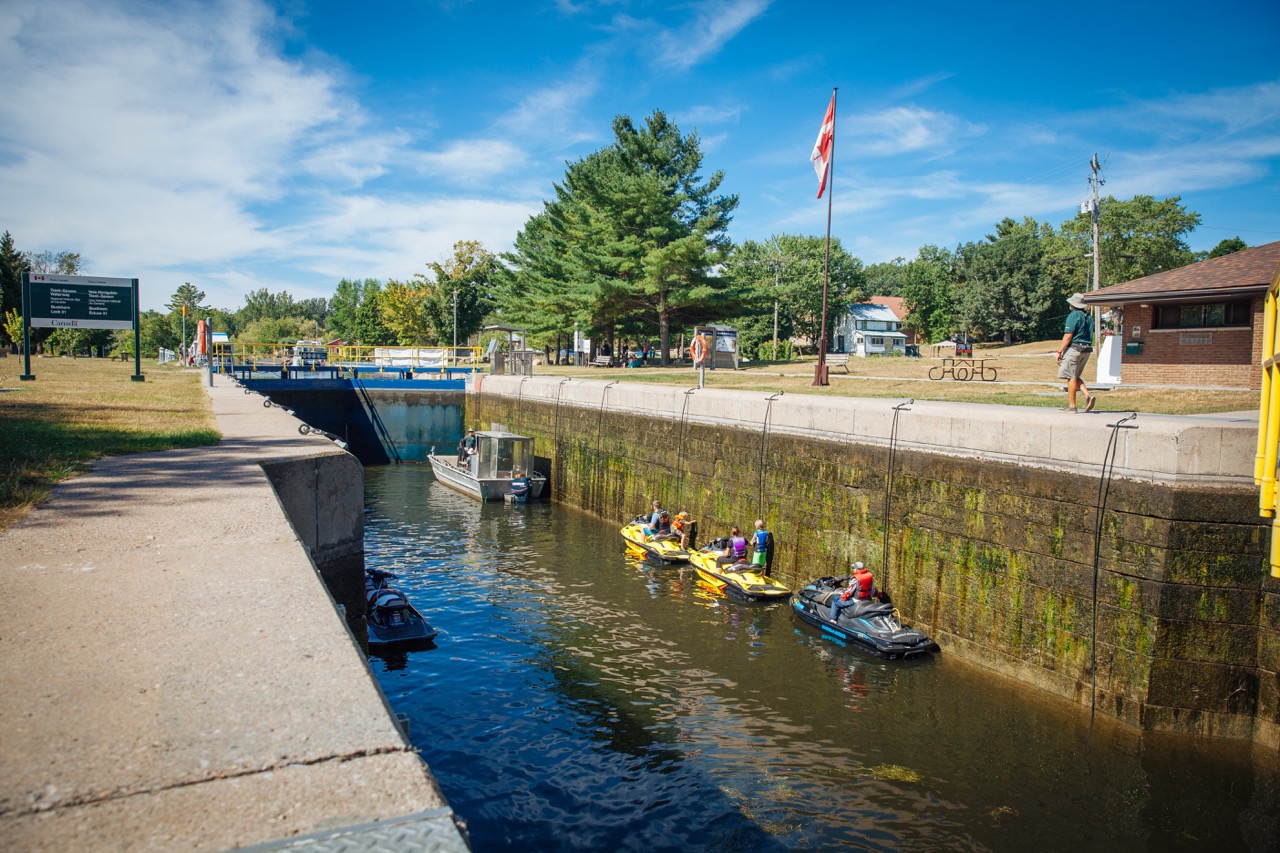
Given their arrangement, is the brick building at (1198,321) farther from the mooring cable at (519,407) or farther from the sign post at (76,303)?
the sign post at (76,303)

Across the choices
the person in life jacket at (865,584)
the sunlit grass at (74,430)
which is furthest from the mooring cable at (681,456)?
the sunlit grass at (74,430)

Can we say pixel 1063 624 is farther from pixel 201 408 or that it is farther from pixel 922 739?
pixel 201 408

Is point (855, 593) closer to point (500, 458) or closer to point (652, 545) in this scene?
point (652, 545)

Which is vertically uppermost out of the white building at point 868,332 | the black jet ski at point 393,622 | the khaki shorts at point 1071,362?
the white building at point 868,332

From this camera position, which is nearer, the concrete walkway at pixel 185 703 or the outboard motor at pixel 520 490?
the concrete walkway at pixel 185 703

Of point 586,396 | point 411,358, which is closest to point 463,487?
point 586,396

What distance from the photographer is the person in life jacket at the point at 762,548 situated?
1745cm

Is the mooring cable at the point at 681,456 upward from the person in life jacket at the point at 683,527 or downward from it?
upward

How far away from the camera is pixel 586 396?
94.8ft

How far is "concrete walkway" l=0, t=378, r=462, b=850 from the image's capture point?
2.90m

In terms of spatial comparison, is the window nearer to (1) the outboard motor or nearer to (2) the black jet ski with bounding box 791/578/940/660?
(2) the black jet ski with bounding box 791/578/940/660

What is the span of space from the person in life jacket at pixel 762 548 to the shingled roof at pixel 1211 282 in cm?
1221

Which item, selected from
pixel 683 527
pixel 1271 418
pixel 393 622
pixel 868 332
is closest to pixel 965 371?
pixel 683 527

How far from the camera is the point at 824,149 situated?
2436 cm
